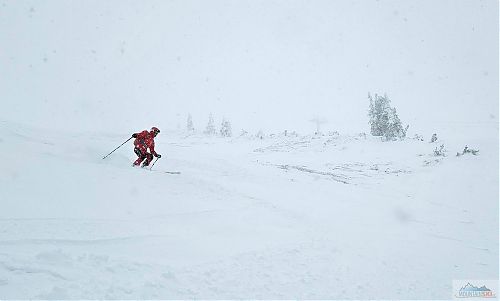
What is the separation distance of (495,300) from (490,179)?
11.2m

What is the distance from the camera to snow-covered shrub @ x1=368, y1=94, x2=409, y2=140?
89.0 feet

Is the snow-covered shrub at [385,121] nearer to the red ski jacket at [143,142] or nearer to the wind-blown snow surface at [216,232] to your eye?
the wind-blown snow surface at [216,232]

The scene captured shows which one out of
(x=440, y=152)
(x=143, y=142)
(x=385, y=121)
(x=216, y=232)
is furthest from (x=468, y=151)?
(x=216, y=232)

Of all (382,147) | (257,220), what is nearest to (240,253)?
(257,220)

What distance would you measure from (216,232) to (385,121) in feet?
77.7

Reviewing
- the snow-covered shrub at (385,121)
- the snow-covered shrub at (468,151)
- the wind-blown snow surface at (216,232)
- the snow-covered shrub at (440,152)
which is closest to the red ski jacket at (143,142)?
the wind-blown snow surface at (216,232)

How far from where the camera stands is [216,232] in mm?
7371

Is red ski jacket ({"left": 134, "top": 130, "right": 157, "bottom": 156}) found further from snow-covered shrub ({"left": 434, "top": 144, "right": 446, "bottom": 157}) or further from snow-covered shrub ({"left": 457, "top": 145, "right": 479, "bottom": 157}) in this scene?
snow-covered shrub ({"left": 457, "top": 145, "right": 479, "bottom": 157})

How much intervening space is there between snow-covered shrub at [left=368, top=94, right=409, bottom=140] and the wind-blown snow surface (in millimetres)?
12191

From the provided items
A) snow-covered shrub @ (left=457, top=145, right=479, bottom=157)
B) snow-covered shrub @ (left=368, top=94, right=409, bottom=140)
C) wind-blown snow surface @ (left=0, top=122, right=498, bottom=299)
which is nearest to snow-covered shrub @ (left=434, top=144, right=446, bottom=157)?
snow-covered shrub @ (left=457, top=145, right=479, bottom=157)

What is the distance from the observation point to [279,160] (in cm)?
2305

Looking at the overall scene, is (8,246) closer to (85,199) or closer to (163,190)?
(85,199)

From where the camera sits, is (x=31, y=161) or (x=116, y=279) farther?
(x=31, y=161)

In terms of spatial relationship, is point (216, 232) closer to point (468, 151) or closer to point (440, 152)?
point (440, 152)
